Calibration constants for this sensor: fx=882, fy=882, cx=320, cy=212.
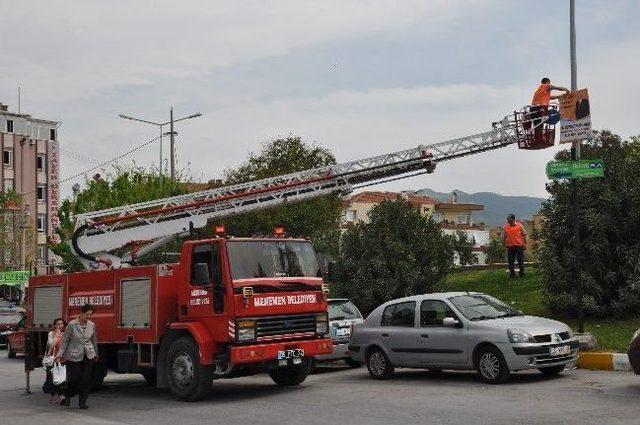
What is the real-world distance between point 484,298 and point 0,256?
176 ft

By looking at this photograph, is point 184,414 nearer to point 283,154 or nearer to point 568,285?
point 568,285

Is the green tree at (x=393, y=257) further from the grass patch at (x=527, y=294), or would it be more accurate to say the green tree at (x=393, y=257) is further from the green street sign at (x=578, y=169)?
the green street sign at (x=578, y=169)

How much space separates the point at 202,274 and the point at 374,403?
3.34 meters

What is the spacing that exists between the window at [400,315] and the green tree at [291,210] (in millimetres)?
8842

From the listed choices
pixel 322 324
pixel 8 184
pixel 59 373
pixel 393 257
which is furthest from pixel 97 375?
pixel 8 184

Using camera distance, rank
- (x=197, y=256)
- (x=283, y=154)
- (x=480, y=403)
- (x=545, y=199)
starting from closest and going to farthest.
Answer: (x=480, y=403) < (x=197, y=256) < (x=545, y=199) < (x=283, y=154)

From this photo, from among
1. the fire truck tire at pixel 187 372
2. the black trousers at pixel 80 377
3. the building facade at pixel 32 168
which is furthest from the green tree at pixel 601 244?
the building facade at pixel 32 168

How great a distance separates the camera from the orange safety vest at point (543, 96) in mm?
17016

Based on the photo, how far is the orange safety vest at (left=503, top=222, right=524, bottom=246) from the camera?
23.7 meters

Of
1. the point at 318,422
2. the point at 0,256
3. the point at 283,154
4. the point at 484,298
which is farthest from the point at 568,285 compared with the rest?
the point at 0,256

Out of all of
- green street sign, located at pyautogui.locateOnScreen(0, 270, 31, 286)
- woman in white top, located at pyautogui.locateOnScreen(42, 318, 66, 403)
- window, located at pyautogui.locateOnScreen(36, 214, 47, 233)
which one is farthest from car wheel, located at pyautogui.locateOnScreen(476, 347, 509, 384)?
window, located at pyautogui.locateOnScreen(36, 214, 47, 233)

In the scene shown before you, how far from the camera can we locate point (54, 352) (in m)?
14.6

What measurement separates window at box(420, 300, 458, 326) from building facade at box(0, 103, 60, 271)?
2683 inches

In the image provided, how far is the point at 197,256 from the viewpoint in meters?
14.1
